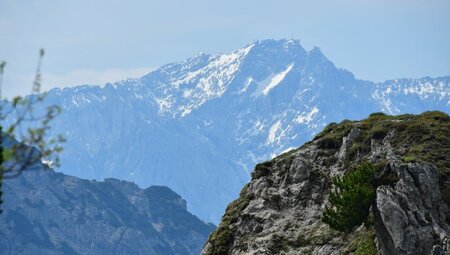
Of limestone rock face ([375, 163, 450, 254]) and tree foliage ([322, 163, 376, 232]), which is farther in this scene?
tree foliage ([322, 163, 376, 232])

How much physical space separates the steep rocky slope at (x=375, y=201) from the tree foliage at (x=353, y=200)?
0.78 metres

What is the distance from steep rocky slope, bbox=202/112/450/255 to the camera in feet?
158

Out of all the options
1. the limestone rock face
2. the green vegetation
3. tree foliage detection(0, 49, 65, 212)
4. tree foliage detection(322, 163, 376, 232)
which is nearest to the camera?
tree foliage detection(0, 49, 65, 212)

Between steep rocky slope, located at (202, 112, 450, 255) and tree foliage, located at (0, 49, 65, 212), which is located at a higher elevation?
steep rocky slope, located at (202, 112, 450, 255)

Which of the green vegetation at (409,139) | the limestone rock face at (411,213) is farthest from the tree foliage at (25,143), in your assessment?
the green vegetation at (409,139)

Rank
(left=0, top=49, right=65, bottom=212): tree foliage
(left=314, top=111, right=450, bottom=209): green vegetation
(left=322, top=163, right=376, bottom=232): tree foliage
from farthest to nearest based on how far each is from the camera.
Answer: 1. (left=314, top=111, right=450, bottom=209): green vegetation
2. (left=322, top=163, right=376, bottom=232): tree foliage
3. (left=0, top=49, right=65, bottom=212): tree foliage

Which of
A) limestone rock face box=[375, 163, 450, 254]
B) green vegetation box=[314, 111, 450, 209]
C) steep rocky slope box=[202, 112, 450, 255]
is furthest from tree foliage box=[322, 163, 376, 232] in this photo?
green vegetation box=[314, 111, 450, 209]

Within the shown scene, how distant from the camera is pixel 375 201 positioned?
165 ft

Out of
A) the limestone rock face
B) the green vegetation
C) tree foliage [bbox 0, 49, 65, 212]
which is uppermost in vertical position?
the green vegetation

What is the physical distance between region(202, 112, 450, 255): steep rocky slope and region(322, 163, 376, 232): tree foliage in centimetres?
78

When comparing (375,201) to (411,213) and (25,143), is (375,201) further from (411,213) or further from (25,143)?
(25,143)

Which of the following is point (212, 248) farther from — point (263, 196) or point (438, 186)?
point (438, 186)

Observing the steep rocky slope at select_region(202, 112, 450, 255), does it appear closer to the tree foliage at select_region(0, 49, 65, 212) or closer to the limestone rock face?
the limestone rock face

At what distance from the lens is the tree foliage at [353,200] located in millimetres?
50656
